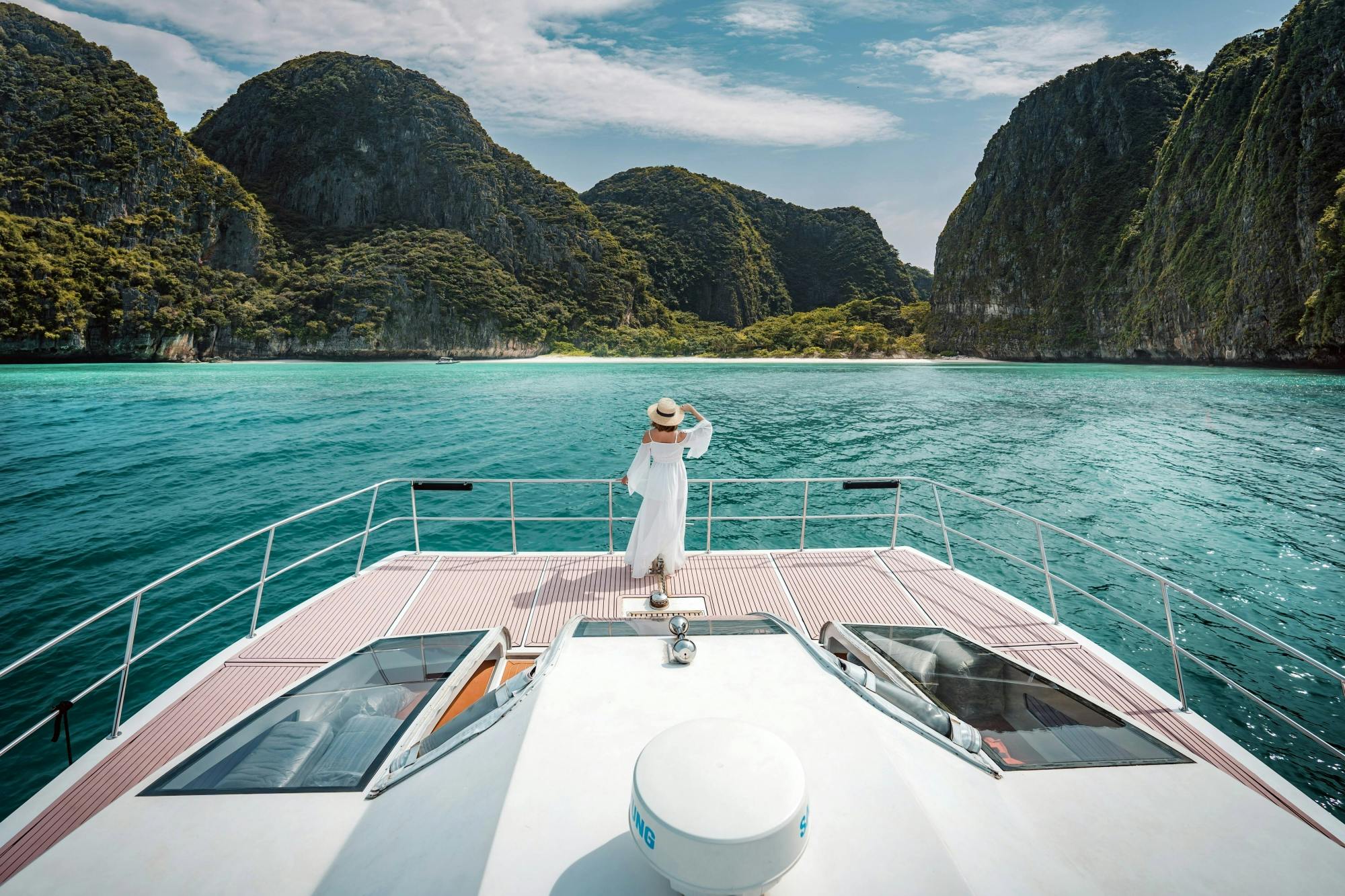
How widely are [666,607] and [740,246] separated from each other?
483 feet

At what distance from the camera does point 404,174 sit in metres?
110

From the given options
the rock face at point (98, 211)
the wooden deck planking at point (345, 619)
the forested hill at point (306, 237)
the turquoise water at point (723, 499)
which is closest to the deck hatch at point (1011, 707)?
the wooden deck planking at point (345, 619)

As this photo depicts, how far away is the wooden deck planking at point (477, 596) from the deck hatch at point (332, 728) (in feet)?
3.75

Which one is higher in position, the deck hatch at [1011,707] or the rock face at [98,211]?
the rock face at [98,211]

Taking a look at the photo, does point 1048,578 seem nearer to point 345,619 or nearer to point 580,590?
point 580,590

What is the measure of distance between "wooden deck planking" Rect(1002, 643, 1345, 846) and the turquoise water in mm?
3123

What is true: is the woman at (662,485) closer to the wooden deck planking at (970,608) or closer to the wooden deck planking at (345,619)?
the wooden deck planking at (345,619)

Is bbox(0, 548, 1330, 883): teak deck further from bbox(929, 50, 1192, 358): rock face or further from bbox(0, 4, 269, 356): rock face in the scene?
bbox(929, 50, 1192, 358): rock face

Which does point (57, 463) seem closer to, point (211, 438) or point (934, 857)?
point (211, 438)

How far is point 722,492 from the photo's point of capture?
1508 centimetres

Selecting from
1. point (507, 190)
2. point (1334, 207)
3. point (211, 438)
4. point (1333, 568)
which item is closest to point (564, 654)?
point (1333, 568)

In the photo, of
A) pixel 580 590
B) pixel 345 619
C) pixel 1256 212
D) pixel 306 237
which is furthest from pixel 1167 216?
pixel 306 237

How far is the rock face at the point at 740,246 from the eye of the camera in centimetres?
13488

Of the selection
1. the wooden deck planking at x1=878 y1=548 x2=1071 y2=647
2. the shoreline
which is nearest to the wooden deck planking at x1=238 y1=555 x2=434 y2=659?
the wooden deck planking at x1=878 y1=548 x2=1071 y2=647
